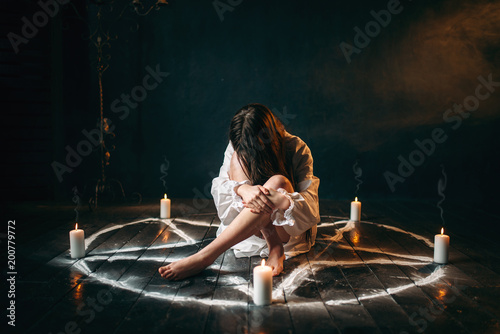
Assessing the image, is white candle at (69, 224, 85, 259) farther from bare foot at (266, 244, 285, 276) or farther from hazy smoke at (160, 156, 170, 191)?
hazy smoke at (160, 156, 170, 191)

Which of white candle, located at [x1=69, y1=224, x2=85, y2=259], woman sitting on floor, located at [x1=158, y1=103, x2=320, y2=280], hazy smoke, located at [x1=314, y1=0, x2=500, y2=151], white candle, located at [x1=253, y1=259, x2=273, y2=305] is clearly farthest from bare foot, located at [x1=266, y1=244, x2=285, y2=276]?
hazy smoke, located at [x1=314, y1=0, x2=500, y2=151]

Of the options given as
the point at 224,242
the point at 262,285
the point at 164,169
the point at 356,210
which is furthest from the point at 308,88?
the point at 262,285

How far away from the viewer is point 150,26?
4.15 meters

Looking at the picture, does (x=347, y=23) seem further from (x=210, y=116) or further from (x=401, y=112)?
(x=210, y=116)

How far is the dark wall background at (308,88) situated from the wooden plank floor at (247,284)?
116cm

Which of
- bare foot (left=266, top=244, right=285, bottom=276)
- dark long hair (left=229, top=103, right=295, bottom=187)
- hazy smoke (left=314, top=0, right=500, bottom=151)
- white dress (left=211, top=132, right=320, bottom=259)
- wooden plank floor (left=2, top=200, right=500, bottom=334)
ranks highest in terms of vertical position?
hazy smoke (left=314, top=0, right=500, bottom=151)

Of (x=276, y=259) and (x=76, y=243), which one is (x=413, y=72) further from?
(x=76, y=243)

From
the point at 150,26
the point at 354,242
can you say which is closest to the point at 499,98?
the point at 354,242

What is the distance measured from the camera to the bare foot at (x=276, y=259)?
2.09m

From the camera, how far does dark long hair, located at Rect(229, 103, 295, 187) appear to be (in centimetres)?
223

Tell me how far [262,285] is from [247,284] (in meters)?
0.30

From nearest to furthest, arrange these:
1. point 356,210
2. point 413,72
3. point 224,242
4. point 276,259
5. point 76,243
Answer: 1. point 224,242
2. point 276,259
3. point 76,243
4. point 356,210
5. point 413,72

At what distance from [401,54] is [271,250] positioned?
9.48ft

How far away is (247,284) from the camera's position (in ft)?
→ 6.40
